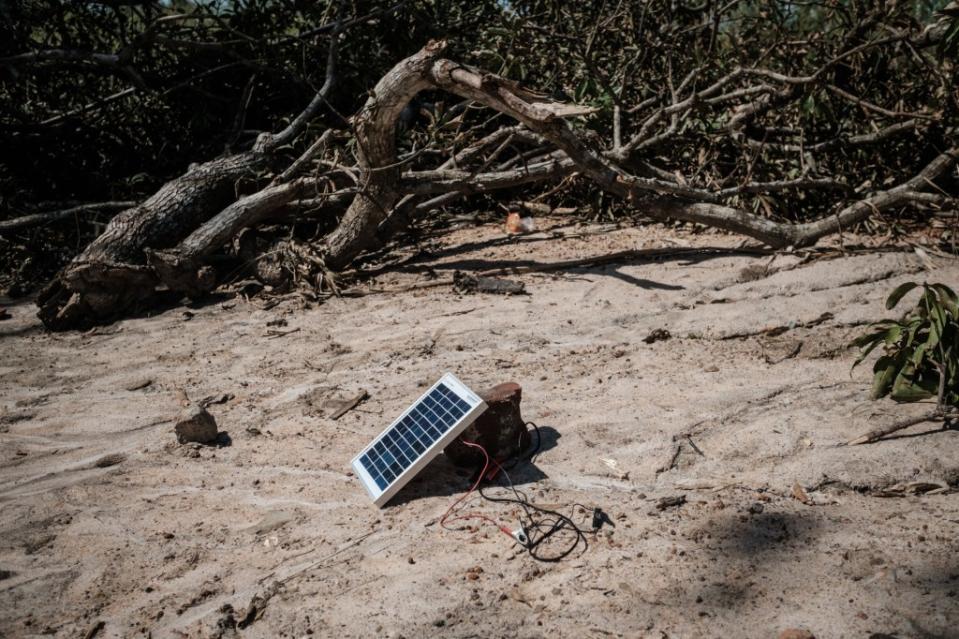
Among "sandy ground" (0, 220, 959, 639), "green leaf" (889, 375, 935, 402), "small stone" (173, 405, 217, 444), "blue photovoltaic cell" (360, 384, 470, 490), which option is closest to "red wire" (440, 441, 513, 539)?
"sandy ground" (0, 220, 959, 639)

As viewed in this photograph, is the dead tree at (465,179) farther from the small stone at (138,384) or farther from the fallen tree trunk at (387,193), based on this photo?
the small stone at (138,384)

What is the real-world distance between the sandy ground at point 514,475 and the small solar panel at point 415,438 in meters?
0.10

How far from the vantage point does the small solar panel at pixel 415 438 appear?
260cm

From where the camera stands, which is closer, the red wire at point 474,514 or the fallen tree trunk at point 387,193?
the red wire at point 474,514

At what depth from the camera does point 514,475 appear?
277cm

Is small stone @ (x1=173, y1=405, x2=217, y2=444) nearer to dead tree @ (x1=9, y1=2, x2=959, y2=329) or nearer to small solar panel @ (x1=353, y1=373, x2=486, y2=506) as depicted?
small solar panel @ (x1=353, y1=373, x2=486, y2=506)

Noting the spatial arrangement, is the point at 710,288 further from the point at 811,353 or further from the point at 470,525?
the point at 470,525

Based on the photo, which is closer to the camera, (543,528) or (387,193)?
(543,528)

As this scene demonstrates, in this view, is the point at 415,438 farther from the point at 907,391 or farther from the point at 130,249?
the point at 130,249

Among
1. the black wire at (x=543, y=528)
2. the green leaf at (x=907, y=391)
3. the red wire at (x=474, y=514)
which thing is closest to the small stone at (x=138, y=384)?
the red wire at (x=474, y=514)

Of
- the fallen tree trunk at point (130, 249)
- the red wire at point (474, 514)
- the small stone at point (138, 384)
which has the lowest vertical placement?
the red wire at point (474, 514)

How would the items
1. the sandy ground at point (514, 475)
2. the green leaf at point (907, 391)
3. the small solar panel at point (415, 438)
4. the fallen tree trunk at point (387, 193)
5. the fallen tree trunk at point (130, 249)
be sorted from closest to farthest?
the sandy ground at point (514, 475) → the small solar panel at point (415, 438) → the green leaf at point (907, 391) → the fallen tree trunk at point (387, 193) → the fallen tree trunk at point (130, 249)

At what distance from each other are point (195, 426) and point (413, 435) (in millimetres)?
1022

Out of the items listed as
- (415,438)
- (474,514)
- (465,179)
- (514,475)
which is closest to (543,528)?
(474,514)
